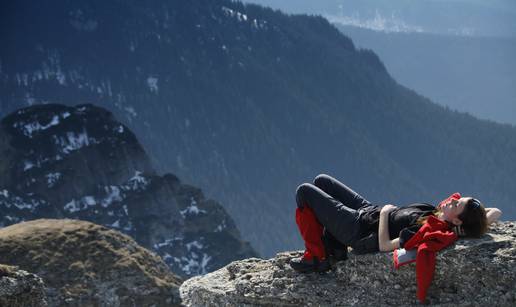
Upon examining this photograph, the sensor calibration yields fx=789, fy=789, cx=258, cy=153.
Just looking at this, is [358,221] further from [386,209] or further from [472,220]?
[472,220]

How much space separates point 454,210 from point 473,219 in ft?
0.95

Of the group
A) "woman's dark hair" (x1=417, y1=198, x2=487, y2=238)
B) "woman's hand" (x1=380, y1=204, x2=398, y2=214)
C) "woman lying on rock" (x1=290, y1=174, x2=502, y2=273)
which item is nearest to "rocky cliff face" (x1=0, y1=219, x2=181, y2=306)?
"woman lying on rock" (x1=290, y1=174, x2=502, y2=273)

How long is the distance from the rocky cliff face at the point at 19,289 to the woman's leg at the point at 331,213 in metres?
4.89

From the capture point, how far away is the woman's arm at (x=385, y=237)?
11312 mm

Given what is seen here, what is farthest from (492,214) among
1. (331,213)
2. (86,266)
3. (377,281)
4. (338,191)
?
(86,266)

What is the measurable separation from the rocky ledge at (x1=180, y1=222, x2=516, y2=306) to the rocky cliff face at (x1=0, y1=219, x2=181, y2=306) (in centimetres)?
934

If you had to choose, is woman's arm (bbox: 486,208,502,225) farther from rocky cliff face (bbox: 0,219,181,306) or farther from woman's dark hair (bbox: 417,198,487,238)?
rocky cliff face (bbox: 0,219,181,306)

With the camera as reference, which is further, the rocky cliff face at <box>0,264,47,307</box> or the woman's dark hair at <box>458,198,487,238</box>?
the rocky cliff face at <box>0,264,47,307</box>

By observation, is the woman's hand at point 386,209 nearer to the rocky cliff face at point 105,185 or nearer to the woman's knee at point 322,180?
the woman's knee at point 322,180

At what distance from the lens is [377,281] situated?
11445mm

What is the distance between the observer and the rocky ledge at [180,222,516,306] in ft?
35.1

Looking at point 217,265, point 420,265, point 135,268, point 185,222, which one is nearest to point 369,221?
point 420,265

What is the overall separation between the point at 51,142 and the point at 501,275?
152979mm

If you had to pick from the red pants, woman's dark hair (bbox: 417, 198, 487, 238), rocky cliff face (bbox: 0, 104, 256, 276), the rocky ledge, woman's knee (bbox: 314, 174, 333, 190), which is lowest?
the rocky ledge
